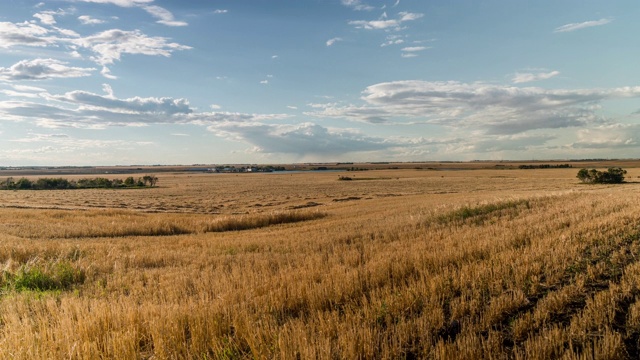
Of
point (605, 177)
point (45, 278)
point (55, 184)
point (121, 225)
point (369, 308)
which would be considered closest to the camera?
point (369, 308)

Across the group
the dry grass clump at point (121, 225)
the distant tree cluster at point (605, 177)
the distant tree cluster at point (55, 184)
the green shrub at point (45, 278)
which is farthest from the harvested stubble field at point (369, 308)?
the distant tree cluster at point (55, 184)

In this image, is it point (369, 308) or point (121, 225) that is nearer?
point (369, 308)

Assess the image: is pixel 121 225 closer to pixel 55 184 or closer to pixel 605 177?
pixel 605 177

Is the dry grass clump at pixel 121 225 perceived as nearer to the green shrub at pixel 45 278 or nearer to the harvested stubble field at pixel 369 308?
the green shrub at pixel 45 278

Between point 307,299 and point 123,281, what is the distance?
5617 millimetres

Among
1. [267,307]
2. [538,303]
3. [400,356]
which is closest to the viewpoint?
[400,356]

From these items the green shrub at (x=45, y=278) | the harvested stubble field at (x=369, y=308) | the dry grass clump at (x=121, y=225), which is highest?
the harvested stubble field at (x=369, y=308)

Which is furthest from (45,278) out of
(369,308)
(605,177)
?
(605,177)

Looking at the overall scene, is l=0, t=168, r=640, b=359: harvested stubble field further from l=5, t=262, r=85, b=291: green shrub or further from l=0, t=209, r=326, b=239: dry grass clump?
l=0, t=209, r=326, b=239: dry grass clump

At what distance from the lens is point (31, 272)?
32.4 ft

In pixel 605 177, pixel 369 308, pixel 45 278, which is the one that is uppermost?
pixel 369 308

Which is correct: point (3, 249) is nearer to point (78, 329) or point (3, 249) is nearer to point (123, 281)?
point (123, 281)

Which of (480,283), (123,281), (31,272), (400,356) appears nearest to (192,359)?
(400,356)

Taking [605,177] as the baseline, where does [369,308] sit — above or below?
above
